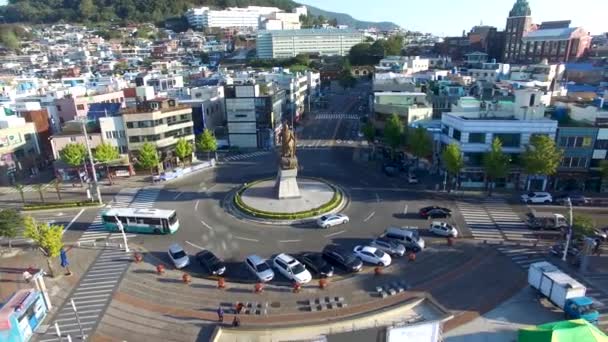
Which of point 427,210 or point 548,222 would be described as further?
point 427,210

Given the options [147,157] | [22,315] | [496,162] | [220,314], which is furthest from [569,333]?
[147,157]

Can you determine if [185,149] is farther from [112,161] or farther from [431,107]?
[431,107]

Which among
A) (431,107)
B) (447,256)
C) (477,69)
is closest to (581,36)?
(477,69)

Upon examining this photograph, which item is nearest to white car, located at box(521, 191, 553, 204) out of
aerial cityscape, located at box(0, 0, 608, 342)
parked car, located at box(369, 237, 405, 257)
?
aerial cityscape, located at box(0, 0, 608, 342)

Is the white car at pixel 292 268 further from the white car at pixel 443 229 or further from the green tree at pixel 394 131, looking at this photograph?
the green tree at pixel 394 131

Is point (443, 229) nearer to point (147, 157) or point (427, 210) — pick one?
point (427, 210)

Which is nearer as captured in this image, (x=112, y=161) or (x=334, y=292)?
(x=334, y=292)
